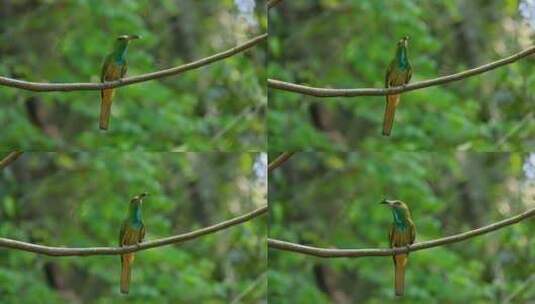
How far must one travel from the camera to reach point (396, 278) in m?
3.75

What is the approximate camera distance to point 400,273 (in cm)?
374

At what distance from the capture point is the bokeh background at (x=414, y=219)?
3.77 metres

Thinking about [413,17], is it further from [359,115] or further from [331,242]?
[331,242]

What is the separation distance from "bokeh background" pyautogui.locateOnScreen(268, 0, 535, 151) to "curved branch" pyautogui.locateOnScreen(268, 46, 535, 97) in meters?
0.07

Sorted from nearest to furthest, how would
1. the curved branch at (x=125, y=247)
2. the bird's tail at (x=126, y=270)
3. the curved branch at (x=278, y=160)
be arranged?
1. the curved branch at (x=125, y=247)
2. the bird's tail at (x=126, y=270)
3. the curved branch at (x=278, y=160)

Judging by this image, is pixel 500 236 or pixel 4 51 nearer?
pixel 4 51

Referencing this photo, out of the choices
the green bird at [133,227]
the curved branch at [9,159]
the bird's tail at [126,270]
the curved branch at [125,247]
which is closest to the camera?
the curved branch at [125,247]

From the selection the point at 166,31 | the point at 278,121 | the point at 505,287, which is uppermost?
the point at 166,31

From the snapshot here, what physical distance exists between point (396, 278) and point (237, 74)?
891 millimetres

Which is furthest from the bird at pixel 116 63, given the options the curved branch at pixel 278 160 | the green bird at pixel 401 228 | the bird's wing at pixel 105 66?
the green bird at pixel 401 228

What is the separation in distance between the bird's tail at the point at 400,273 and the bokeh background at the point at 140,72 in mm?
611

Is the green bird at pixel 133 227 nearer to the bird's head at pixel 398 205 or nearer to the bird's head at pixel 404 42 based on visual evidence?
the bird's head at pixel 398 205

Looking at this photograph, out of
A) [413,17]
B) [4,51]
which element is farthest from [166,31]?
[413,17]

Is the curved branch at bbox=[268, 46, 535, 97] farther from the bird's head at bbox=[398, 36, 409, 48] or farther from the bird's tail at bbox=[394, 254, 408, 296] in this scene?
the bird's tail at bbox=[394, 254, 408, 296]
